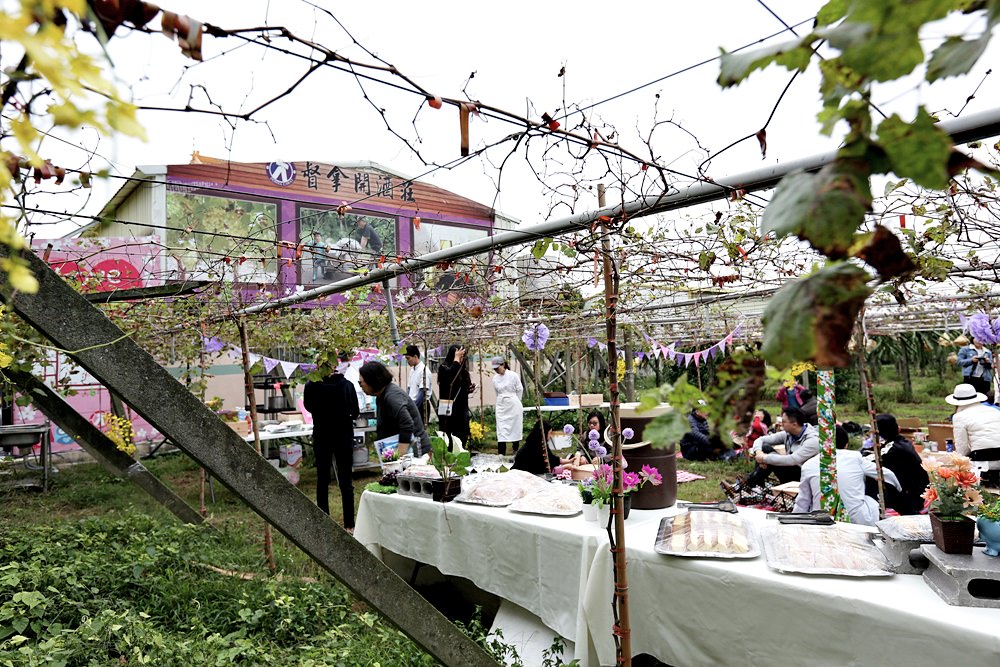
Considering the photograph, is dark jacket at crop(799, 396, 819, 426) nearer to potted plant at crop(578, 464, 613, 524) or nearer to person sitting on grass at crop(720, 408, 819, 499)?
person sitting on grass at crop(720, 408, 819, 499)

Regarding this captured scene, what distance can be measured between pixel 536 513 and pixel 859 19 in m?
3.27

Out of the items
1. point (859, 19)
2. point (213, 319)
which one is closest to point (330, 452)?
point (213, 319)

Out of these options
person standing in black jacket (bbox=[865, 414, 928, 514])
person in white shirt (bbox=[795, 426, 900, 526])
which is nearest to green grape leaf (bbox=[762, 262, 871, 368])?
person in white shirt (bbox=[795, 426, 900, 526])

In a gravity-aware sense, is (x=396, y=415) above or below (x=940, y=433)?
above

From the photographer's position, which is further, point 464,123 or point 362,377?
point 362,377

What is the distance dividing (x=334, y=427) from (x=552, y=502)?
2.57m

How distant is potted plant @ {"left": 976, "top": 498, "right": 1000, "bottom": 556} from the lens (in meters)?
2.09

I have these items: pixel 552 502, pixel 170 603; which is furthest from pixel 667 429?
pixel 170 603

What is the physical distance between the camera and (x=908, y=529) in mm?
2418

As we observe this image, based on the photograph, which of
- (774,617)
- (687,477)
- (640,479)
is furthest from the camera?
(687,477)

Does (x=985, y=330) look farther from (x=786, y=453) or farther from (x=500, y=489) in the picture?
(x=500, y=489)

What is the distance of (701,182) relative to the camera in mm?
2250

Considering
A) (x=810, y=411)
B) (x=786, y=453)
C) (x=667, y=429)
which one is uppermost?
(x=667, y=429)

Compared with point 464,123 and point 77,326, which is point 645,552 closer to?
point 464,123
